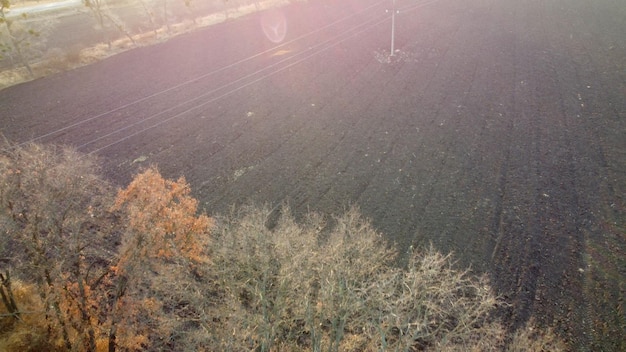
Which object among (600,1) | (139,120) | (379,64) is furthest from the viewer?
(600,1)

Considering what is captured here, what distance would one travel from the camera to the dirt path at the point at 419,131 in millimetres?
22375

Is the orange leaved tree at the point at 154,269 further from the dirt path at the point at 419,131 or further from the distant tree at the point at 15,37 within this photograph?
the distant tree at the point at 15,37

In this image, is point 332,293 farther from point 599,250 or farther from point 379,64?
point 379,64

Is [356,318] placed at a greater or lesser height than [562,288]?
greater

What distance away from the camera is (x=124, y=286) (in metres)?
18.2

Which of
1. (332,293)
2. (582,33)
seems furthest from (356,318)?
(582,33)

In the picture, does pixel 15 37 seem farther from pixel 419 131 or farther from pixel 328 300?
pixel 328 300

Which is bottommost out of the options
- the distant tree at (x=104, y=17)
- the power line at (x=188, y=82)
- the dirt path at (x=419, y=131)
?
the dirt path at (x=419, y=131)

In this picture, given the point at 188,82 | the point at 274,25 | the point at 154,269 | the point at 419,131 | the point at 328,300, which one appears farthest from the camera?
the point at 274,25

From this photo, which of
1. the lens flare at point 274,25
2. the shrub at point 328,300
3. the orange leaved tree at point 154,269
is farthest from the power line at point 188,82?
the shrub at point 328,300

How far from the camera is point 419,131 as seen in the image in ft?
108

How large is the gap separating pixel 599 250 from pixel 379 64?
29539 mm

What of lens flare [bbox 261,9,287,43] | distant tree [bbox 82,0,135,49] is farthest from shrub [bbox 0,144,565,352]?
distant tree [bbox 82,0,135,49]

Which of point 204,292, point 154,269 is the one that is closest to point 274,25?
point 154,269
